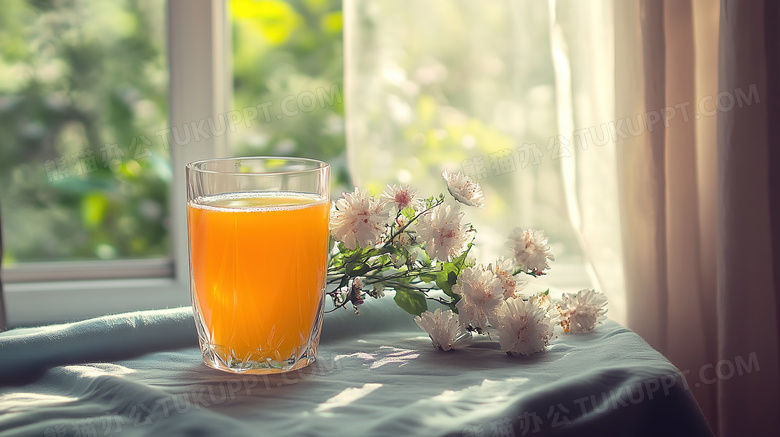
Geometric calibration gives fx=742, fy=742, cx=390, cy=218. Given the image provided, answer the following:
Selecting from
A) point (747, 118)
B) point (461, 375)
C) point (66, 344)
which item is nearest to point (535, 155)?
point (747, 118)

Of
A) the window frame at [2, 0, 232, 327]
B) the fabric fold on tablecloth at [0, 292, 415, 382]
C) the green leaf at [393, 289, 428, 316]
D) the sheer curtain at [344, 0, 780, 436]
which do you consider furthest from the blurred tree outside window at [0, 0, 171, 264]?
the green leaf at [393, 289, 428, 316]

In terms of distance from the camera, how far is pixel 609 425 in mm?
725

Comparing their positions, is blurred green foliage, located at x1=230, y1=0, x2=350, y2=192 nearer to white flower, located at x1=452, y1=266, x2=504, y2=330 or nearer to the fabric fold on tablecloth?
the fabric fold on tablecloth

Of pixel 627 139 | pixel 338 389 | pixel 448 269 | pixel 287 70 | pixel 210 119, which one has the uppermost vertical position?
pixel 287 70

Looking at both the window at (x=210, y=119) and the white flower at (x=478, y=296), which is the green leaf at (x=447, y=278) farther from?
the window at (x=210, y=119)

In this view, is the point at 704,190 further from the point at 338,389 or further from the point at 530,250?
the point at 338,389

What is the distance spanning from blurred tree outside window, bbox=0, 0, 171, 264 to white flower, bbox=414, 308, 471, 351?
5.13ft

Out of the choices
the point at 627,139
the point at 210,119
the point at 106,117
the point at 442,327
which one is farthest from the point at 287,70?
the point at 442,327

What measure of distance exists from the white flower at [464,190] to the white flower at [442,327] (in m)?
0.14

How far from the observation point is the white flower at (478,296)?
2.82 ft

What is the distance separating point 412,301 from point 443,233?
0.38ft

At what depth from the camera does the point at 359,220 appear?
2.81 ft

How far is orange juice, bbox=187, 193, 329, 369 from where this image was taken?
0.78 meters

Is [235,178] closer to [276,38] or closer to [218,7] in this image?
[218,7]
